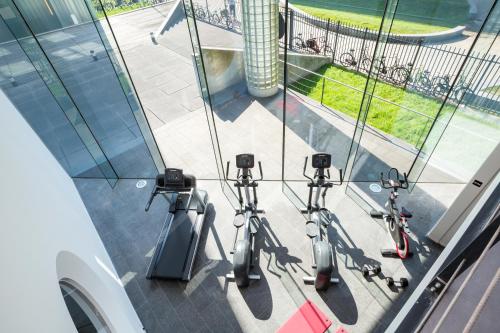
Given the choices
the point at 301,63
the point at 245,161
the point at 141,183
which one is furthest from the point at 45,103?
the point at 301,63

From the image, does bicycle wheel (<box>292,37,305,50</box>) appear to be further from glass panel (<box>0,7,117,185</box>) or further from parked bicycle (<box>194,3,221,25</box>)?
glass panel (<box>0,7,117,185</box>)

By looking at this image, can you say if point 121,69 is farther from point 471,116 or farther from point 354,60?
point 471,116

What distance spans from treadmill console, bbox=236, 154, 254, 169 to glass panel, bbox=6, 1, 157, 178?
2532 millimetres

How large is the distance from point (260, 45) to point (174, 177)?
3938mm

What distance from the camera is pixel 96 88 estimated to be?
556cm

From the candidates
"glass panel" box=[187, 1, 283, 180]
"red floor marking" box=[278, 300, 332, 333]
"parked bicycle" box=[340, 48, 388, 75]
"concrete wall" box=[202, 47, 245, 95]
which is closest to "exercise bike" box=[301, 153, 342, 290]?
"red floor marking" box=[278, 300, 332, 333]

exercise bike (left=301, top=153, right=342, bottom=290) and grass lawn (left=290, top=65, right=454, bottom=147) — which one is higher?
grass lawn (left=290, top=65, right=454, bottom=147)

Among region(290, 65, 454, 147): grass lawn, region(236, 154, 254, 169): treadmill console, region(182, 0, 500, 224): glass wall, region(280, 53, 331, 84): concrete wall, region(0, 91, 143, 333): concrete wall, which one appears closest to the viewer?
region(0, 91, 143, 333): concrete wall

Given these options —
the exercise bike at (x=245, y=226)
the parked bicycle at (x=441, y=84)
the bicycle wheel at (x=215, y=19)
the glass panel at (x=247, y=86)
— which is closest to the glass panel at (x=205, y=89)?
the glass panel at (x=247, y=86)

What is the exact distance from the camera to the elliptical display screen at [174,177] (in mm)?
5113

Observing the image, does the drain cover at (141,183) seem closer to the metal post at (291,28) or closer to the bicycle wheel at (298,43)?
the metal post at (291,28)

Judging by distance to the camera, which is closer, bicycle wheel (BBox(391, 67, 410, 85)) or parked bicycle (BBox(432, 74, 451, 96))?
parked bicycle (BBox(432, 74, 451, 96))

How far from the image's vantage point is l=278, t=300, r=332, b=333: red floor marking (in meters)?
3.93

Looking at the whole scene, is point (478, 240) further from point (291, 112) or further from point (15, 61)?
point (15, 61)
